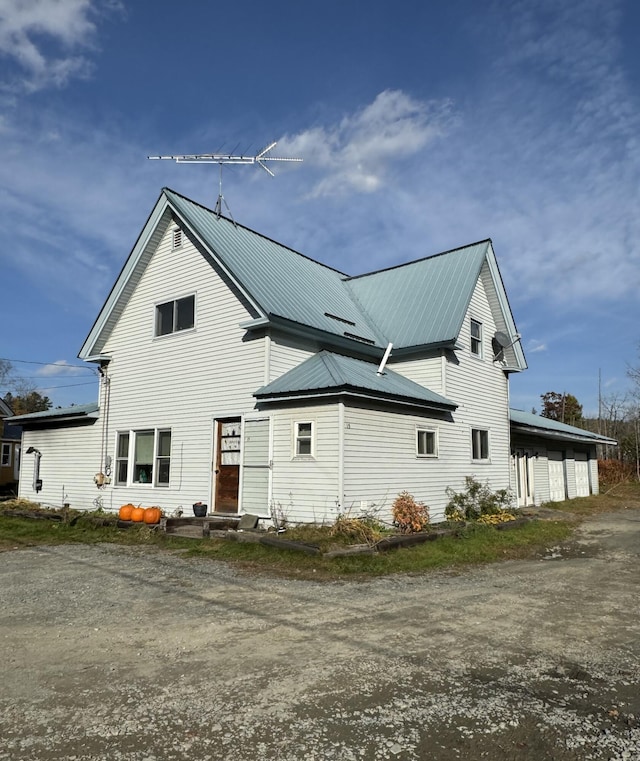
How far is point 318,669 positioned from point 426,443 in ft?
35.9

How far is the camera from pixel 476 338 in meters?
19.0

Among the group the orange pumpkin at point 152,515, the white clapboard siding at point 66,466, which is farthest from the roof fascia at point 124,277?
the orange pumpkin at point 152,515

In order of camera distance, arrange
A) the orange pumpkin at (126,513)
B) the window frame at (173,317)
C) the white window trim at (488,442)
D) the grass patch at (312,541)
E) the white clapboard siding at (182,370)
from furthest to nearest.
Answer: the white window trim at (488,442)
the window frame at (173,317)
the orange pumpkin at (126,513)
the white clapboard siding at (182,370)
the grass patch at (312,541)

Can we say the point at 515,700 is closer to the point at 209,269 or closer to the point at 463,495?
the point at 463,495

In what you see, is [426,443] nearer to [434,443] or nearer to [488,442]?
[434,443]

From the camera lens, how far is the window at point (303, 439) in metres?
13.3

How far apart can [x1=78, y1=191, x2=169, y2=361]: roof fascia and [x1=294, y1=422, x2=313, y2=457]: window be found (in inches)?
316

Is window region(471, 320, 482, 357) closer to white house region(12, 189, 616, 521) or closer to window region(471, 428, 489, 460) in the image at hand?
white house region(12, 189, 616, 521)

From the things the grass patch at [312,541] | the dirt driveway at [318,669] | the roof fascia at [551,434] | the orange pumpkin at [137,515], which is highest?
the roof fascia at [551,434]

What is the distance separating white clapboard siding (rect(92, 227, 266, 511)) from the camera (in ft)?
49.4

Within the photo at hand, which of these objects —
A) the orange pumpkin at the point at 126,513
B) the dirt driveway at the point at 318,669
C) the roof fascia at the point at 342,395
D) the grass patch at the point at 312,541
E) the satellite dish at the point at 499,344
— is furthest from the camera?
the satellite dish at the point at 499,344

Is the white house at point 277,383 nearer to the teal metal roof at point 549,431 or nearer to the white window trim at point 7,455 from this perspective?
the teal metal roof at point 549,431

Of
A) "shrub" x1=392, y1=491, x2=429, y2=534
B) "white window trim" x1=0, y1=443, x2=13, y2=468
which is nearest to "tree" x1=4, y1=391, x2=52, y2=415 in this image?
"white window trim" x1=0, y1=443, x2=13, y2=468

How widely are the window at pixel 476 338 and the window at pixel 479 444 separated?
99.9 inches
